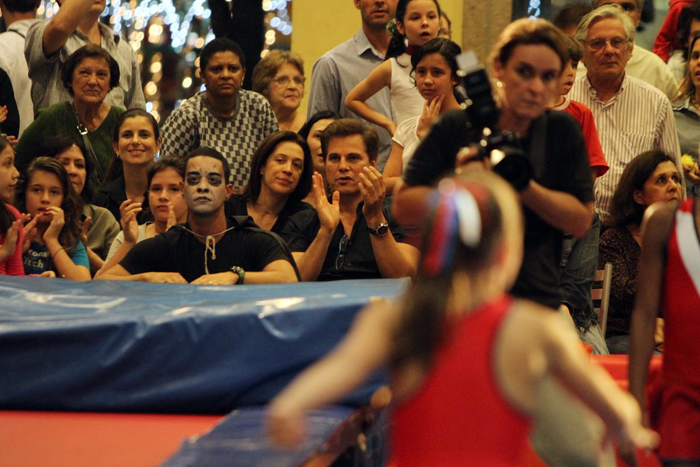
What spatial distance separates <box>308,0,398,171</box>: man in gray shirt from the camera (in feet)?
22.1

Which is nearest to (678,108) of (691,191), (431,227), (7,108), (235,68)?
(691,191)

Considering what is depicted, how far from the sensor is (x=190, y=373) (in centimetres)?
378

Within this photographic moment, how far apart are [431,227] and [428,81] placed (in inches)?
138

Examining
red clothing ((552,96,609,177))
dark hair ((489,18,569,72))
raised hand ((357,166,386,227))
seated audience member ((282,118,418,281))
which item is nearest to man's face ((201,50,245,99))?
seated audience member ((282,118,418,281))

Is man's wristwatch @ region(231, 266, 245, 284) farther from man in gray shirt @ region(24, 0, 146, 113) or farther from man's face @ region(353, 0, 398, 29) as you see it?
man's face @ region(353, 0, 398, 29)

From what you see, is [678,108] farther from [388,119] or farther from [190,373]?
[190,373]

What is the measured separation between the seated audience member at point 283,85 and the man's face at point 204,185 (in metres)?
1.85

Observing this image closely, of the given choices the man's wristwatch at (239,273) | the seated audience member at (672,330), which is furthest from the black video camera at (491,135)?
the man's wristwatch at (239,273)

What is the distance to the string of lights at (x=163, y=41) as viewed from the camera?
27.5 feet

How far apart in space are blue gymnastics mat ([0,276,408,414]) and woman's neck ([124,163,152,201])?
2296 millimetres

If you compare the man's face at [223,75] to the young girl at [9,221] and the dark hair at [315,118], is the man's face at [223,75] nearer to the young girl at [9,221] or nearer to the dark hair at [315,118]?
the dark hair at [315,118]

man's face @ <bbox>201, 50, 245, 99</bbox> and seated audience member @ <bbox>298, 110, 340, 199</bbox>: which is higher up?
man's face @ <bbox>201, 50, 245, 99</bbox>

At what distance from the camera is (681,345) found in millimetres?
2869

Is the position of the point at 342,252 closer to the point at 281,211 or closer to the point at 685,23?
the point at 281,211
